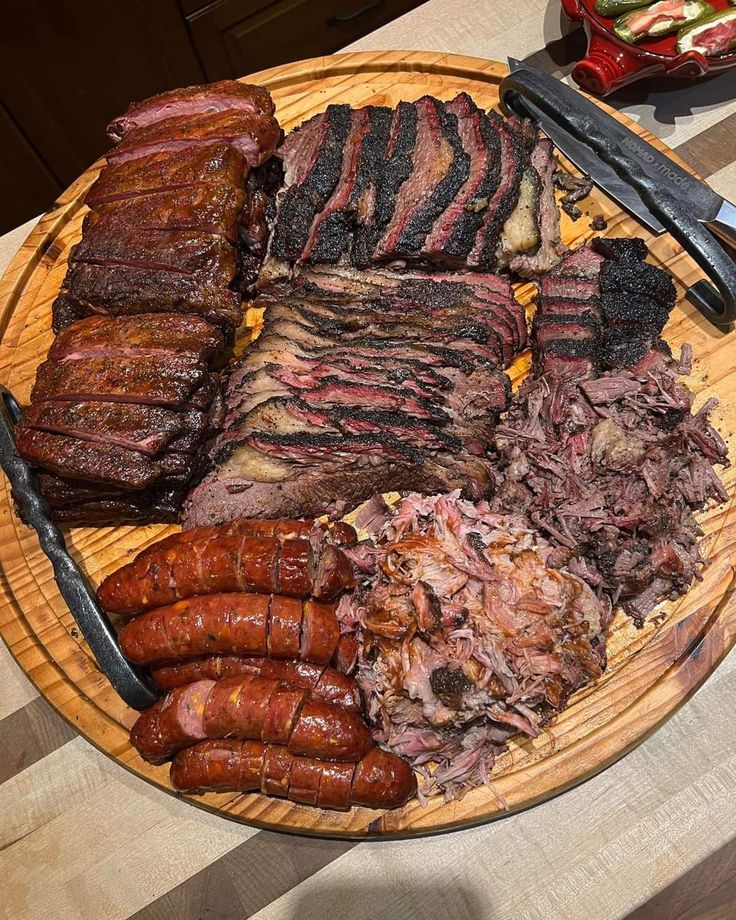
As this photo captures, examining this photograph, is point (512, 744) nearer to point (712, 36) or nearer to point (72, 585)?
point (72, 585)

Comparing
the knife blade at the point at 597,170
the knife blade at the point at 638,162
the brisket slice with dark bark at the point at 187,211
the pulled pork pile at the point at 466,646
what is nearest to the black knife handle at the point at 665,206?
the knife blade at the point at 638,162

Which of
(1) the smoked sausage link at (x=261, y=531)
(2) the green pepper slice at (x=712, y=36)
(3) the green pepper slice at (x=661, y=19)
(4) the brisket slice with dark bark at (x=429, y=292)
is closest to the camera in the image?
(1) the smoked sausage link at (x=261, y=531)

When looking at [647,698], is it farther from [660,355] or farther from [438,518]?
[660,355]

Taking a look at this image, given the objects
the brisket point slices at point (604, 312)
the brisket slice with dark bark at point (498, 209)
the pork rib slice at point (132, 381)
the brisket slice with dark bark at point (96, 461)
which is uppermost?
the pork rib slice at point (132, 381)

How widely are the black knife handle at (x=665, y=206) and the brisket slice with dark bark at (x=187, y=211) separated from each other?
173 cm

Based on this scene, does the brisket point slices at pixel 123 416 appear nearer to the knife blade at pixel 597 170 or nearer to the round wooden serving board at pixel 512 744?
the round wooden serving board at pixel 512 744

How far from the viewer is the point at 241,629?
10.0ft

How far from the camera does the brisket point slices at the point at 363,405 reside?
3.53 m

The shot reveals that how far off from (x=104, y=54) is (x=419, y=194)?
3.29 m

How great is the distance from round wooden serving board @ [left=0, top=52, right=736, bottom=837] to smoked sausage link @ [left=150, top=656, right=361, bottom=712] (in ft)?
1.40

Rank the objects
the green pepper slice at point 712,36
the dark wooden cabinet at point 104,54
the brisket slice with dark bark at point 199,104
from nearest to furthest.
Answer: the brisket slice with dark bark at point 199,104 → the green pepper slice at point 712,36 → the dark wooden cabinet at point 104,54

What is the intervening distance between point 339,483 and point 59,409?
1.39 metres

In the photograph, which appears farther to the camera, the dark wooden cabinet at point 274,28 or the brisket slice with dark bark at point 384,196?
the dark wooden cabinet at point 274,28

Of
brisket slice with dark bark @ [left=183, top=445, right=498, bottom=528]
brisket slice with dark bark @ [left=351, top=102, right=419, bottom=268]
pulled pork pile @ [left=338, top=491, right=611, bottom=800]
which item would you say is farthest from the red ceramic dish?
pulled pork pile @ [left=338, top=491, right=611, bottom=800]
